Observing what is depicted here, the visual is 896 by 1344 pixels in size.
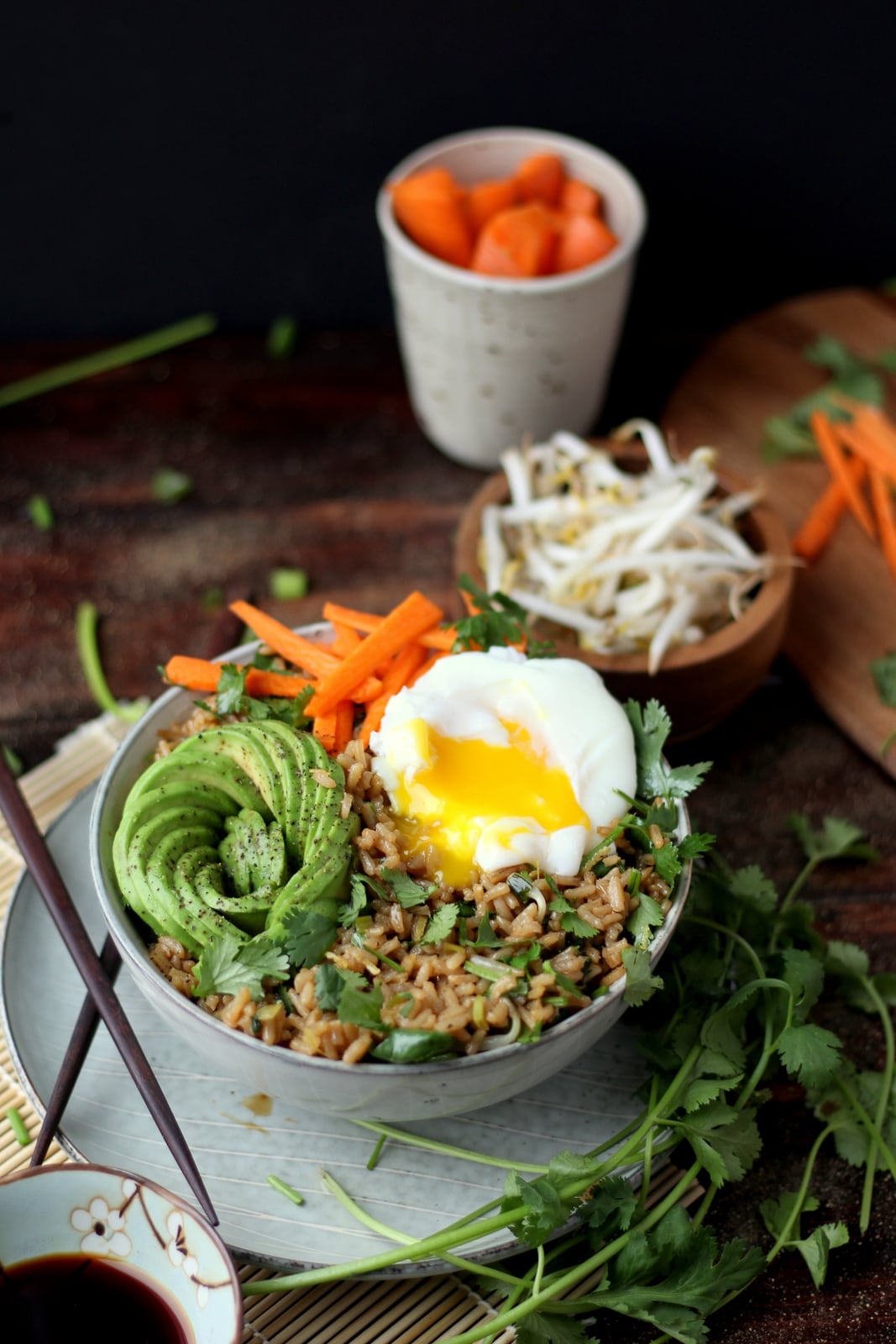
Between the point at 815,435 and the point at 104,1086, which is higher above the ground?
the point at 815,435

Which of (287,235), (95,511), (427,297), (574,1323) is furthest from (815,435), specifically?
(574,1323)

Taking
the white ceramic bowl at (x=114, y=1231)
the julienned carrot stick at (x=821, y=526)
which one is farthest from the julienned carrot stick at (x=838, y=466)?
the white ceramic bowl at (x=114, y=1231)

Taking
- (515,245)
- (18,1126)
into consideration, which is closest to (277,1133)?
(18,1126)

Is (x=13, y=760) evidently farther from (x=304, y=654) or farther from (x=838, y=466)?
(x=838, y=466)

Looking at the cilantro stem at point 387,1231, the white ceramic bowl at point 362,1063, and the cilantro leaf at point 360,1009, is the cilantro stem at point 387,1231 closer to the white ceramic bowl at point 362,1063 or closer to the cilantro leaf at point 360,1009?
the white ceramic bowl at point 362,1063

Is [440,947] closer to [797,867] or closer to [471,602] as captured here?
[471,602]

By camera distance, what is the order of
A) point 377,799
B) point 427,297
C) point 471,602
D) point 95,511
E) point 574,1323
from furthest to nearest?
point 95,511, point 427,297, point 471,602, point 377,799, point 574,1323
